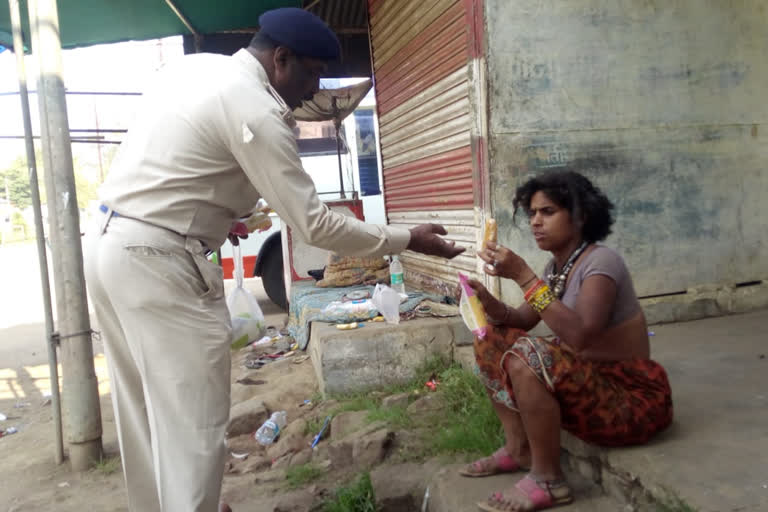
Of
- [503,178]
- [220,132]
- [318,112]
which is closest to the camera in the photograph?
[220,132]

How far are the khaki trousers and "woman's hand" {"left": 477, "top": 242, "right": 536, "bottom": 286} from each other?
950mm

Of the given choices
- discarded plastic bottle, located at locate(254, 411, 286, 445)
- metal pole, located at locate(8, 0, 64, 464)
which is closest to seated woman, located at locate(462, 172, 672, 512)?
discarded plastic bottle, located at locate(254, 411, 286, 445)

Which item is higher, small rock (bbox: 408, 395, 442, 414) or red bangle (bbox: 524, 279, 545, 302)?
red bangle (bbox: 524, 279, 545, 302)

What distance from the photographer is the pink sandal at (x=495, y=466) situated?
7.31 feet

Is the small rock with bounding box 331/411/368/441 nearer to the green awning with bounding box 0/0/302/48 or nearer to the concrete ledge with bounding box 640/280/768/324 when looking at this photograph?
the concrete ledge with bounding box 640/280/768/324

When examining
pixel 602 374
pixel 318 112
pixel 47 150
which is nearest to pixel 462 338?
pixel 602 374

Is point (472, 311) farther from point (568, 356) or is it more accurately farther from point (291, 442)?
point (291, 442)

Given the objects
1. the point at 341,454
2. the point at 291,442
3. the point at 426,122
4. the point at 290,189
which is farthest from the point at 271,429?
the point at 426,122

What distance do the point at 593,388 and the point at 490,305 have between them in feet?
1.71

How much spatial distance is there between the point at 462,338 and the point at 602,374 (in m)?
1.83

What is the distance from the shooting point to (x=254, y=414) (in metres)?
3.78

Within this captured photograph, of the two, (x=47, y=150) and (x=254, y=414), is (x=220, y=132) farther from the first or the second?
(x=254, y=414)

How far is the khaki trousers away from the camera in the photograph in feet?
5.89

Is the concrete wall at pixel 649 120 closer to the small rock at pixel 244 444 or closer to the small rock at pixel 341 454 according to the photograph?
the small rock at pixel 341 454
